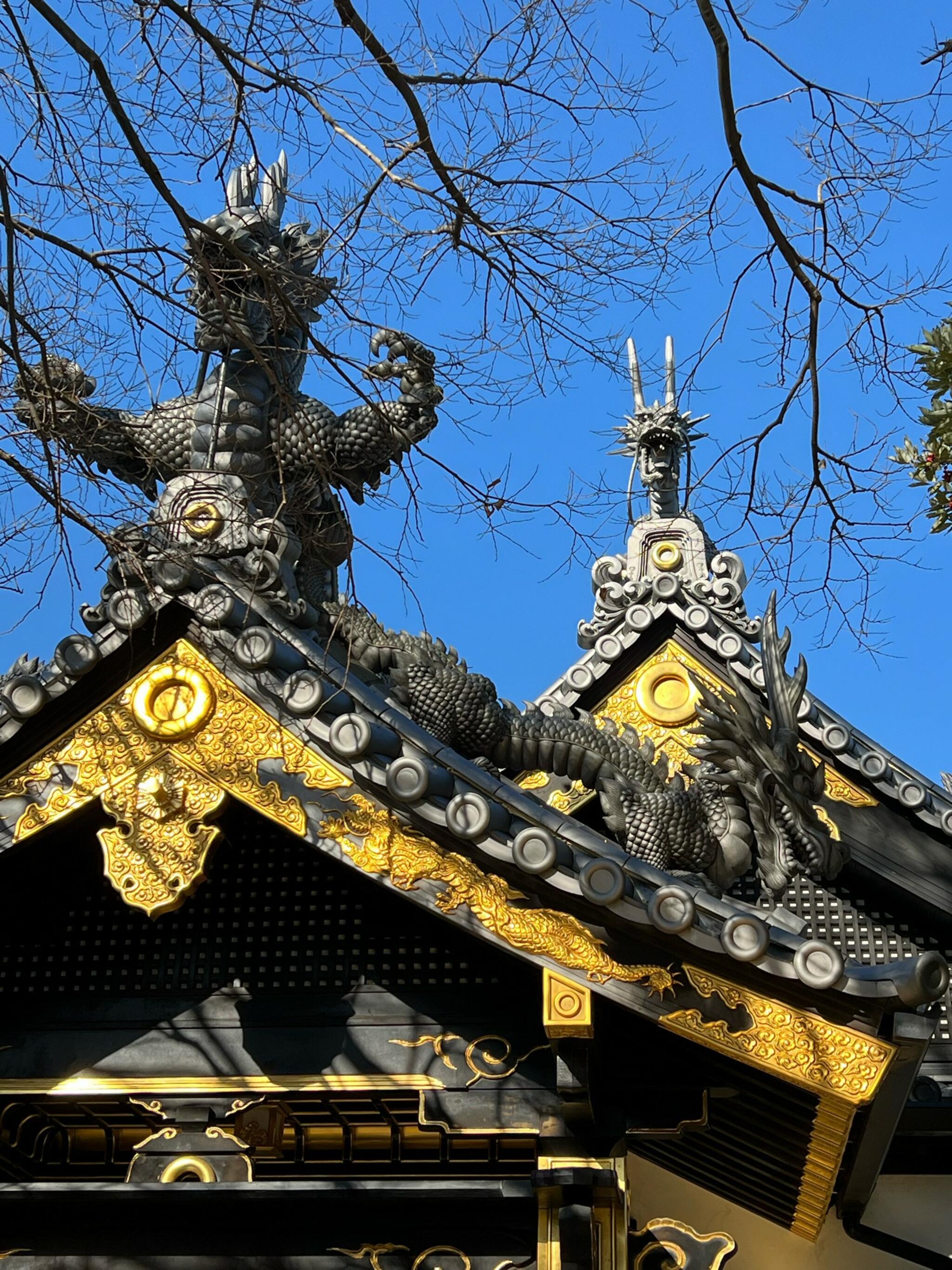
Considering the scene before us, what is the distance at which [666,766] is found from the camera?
26.5 feet

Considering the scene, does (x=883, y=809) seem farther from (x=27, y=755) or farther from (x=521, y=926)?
(x=27, y=755)

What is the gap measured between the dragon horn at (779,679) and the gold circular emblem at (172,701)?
113 inches

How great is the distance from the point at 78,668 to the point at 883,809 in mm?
5130

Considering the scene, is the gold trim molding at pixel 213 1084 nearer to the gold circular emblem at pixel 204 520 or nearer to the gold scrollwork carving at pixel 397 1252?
the gold scrollwork carving at pixel 397 1252

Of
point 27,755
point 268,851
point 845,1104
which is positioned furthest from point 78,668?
point 845,1104

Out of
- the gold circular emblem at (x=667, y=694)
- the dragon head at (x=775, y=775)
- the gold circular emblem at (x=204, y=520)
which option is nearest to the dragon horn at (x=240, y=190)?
the gold circular emblem at (x=204, y=520)

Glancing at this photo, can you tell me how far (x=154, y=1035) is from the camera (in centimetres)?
630

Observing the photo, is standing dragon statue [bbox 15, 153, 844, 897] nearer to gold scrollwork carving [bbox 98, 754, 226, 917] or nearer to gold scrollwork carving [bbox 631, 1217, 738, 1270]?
gold scrollwork carving [bbox 98, 754, 226, 917]

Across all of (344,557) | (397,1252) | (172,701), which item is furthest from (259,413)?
(397,1252)

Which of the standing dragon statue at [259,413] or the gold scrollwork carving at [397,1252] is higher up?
the standing dragon statue at [259,413]

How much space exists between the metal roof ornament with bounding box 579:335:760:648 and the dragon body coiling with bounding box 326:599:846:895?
6.28 ft

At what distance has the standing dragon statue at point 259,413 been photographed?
565 centimetres

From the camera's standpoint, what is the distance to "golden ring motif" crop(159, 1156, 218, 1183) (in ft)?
19.9

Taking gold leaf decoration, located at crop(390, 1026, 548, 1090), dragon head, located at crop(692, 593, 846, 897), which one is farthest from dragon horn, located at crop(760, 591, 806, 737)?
gold leaf decoration, located at crop(390, 1026, 548, 1090)
